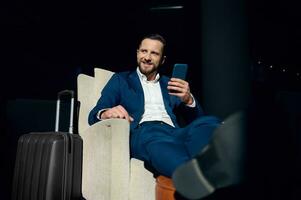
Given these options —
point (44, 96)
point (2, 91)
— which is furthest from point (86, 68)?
point (2, 91)

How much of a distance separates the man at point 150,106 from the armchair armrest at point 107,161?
63 mm

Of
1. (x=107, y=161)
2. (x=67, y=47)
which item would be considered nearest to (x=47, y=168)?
(x=107, y=161)

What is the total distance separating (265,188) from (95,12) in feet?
10.6

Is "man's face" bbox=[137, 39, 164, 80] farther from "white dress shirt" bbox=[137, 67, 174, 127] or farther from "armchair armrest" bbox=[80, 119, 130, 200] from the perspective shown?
"armchair armrest" bbox=[80, 119, 130, 200]

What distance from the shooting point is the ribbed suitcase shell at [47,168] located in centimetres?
166

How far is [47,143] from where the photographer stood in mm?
1689

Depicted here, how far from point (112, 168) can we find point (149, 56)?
2.56ft

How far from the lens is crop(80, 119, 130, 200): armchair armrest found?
1644 mm

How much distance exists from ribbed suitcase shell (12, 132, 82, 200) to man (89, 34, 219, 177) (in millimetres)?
256

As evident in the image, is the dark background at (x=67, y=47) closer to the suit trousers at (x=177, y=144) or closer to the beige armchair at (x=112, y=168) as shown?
the beige armchair at (x=112, y=168)

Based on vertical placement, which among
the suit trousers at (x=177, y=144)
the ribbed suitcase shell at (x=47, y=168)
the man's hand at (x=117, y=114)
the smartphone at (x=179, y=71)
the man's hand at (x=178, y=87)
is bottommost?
the ribbed suitcase shell at (x=47, y=168)

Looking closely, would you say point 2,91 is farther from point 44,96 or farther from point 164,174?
point 164,174

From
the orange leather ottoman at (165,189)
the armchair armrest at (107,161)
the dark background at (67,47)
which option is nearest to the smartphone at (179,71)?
the armchair armrest at (107,161)

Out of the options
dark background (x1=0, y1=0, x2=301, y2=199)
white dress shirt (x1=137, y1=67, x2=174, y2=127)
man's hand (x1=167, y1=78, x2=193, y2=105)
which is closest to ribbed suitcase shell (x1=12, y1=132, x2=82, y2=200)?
white dress shirt (x1=137, y1=67, x2=174, y2=127)
